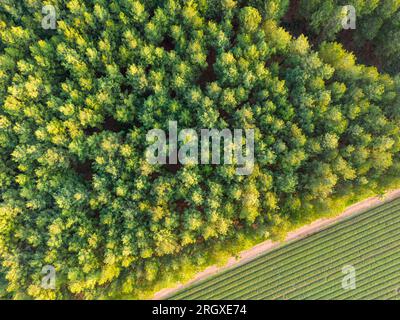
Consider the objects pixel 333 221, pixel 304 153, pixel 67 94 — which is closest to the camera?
pixel 304 153

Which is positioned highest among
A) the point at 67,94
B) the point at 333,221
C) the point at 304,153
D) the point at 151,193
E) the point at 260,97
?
the point at 67,94

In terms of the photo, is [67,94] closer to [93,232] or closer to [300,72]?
[93,232]

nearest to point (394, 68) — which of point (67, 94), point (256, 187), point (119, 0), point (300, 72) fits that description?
point (300, 72)

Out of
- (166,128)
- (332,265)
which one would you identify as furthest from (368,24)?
(332,265)

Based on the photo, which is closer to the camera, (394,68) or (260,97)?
(260,97)

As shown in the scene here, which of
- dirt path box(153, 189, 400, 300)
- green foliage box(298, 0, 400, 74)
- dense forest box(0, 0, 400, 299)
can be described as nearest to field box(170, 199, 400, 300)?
dirt path box(153, 189, 400, 300)

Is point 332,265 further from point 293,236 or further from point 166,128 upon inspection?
point 166,128
